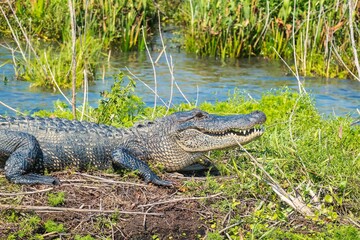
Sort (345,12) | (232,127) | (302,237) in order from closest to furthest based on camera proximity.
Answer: (302,237)
(232,127)
(345,12)

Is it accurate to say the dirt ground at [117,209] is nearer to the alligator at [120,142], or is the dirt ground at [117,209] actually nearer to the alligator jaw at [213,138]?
the alligator at [120,142]

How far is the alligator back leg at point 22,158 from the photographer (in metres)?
6.28

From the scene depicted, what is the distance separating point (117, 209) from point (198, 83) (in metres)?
8.05

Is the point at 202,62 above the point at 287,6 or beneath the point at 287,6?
beneath

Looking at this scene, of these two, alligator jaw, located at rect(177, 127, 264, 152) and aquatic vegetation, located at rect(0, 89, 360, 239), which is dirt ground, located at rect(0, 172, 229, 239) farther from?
alligator jaw, located at rect(177, 127, 264, 152)

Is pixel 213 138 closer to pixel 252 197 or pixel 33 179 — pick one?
pixel 252 197

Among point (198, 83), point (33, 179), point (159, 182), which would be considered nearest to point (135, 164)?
point (159, 182)

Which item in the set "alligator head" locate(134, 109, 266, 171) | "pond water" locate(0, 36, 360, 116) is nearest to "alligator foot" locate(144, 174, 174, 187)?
"alligator head" locate(134, 109, 266, 171)

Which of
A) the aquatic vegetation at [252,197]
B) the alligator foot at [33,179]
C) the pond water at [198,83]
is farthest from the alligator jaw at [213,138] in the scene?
the pond water at [198,83]

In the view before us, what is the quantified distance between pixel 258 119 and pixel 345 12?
6870 millimetres

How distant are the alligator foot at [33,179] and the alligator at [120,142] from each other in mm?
15

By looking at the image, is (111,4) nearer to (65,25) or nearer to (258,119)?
(65,25)

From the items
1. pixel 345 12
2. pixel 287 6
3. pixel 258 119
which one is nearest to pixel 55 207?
pixel 258 119

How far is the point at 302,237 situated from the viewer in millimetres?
5602
